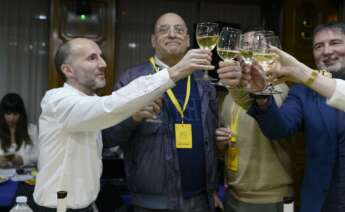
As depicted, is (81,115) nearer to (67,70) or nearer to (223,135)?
(67,70)

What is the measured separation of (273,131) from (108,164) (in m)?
2.56

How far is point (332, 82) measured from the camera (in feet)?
5.39

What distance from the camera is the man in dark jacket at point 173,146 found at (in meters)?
2.21

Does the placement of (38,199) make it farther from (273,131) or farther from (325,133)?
(325,133)

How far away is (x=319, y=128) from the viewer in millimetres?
1966

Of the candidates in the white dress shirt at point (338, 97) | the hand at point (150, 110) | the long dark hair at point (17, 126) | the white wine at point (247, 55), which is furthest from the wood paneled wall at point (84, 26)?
the white dress shirt at point (338, 97)

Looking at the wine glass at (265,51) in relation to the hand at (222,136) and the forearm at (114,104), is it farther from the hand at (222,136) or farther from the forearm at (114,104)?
the hand at (222,136)

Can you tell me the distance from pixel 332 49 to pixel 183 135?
85cm

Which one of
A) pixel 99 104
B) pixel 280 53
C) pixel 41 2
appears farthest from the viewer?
pixel 41 2

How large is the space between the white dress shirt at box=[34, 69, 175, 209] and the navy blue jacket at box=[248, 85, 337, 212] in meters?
0.53

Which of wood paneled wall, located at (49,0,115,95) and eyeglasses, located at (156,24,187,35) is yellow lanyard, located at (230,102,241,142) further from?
wood paneled wall, located at (49,0,115,95)

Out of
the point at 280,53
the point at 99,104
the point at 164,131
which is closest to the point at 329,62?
the point at 280,53

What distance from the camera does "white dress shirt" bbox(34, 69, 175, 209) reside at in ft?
5.81

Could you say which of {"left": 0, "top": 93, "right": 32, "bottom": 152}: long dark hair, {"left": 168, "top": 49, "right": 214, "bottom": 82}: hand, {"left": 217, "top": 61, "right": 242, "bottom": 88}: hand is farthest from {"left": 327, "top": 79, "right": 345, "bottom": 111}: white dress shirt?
{"left": 0, "top": 93, "right": 32, "bottom": 152}: long dark hair
